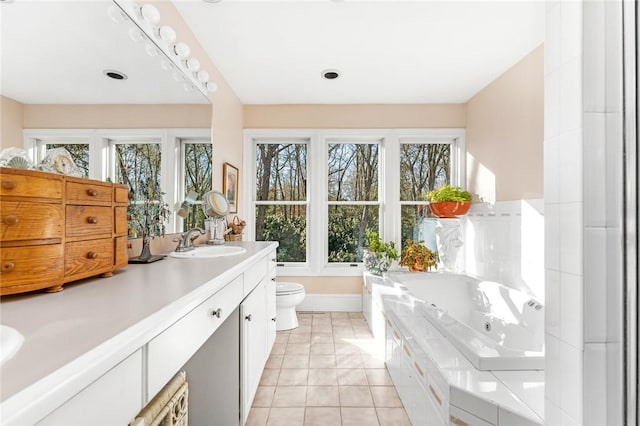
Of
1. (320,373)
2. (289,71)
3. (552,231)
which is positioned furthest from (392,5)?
(320,373)

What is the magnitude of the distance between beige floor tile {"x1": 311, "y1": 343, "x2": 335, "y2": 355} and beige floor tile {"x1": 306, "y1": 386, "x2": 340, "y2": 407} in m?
0.51

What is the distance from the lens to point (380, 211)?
379 centimetres

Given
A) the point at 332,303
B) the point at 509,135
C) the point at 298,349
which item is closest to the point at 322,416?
the point at 298,349

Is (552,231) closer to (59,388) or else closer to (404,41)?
(59,388)

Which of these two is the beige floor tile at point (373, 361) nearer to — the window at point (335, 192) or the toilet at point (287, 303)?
the toilet at point (287, 303)

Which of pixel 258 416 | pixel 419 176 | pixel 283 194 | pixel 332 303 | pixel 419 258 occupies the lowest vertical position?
pixel 258 416

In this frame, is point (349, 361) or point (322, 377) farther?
point (349, 361)

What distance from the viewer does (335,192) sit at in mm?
3805

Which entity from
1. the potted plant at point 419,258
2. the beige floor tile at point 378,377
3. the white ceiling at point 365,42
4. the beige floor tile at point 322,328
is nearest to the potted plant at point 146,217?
the white ceiling at point 365,42

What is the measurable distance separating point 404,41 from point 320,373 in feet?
8.21

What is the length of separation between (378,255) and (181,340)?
279 cm

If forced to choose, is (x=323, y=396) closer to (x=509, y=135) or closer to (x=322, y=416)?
(x=322, y=416)

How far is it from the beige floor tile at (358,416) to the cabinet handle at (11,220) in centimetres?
173

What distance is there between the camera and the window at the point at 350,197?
3801mm
